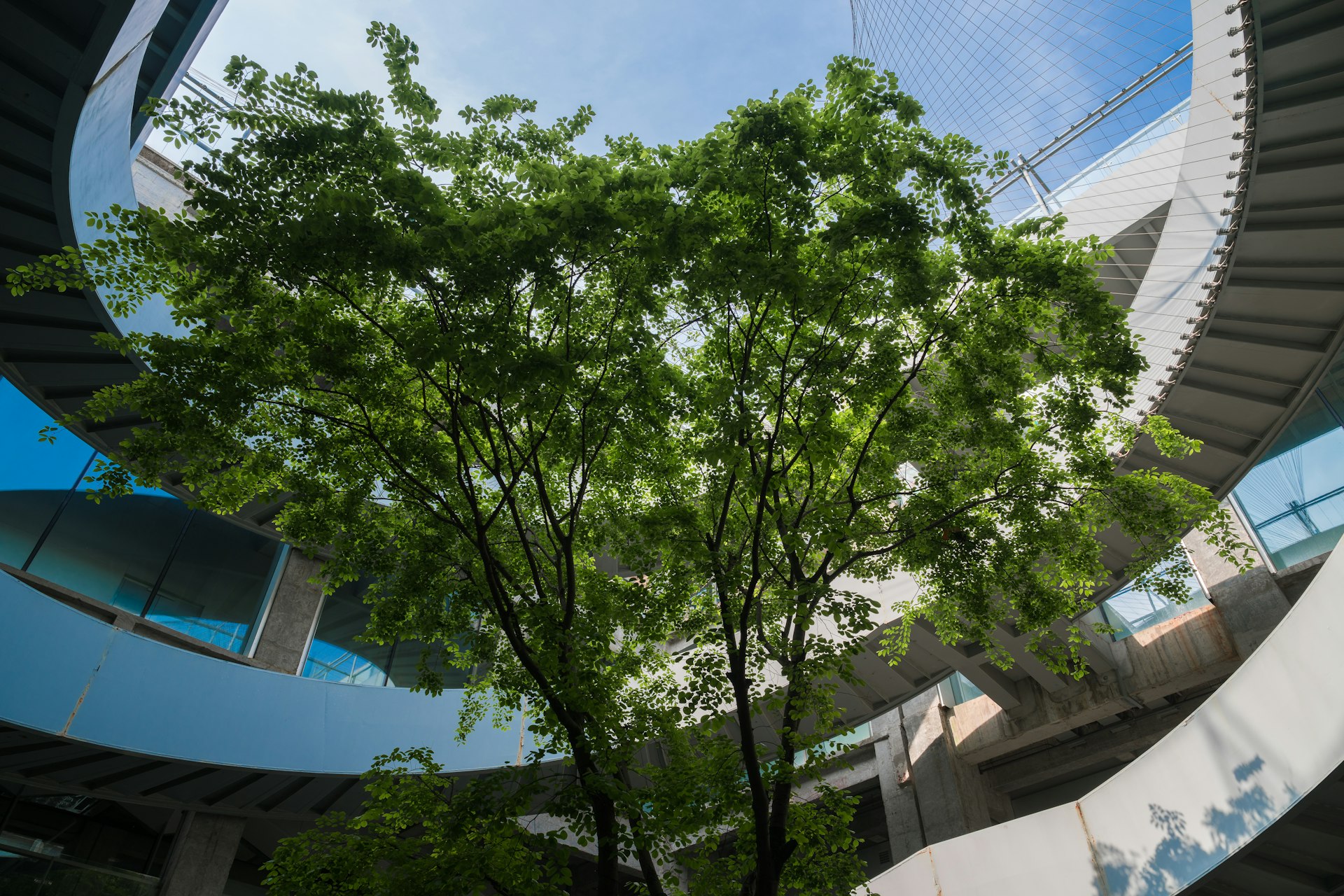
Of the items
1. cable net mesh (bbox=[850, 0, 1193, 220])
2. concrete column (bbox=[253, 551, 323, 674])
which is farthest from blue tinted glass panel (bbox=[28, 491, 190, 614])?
cable net mesh (bbox=[850, 0, 1193, 220])

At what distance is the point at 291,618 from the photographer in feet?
63.1

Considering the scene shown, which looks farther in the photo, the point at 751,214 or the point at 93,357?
the point at 93,357

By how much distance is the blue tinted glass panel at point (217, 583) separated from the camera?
17766 millimetres

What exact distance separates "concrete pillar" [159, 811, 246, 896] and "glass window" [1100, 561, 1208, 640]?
1994 centimetres

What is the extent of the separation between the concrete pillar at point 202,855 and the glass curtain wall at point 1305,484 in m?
22.3

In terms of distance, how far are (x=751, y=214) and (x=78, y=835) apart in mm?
18500

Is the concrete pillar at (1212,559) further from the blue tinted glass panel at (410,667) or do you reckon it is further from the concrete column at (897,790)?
the blue tinted glass panel at (410,667)

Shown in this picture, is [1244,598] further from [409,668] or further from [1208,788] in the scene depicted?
[409,668]

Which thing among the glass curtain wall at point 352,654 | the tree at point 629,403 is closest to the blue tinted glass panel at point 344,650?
the glass curtain wall at point 352,654

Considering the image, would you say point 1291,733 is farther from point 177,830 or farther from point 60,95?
point 177,830

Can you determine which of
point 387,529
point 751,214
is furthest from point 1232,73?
point 387,529

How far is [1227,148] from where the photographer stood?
1015 cm

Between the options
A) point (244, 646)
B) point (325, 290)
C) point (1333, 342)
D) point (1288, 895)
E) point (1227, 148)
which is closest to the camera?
point (325, 290)

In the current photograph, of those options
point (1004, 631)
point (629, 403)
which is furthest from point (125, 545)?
point (1004, 631)
